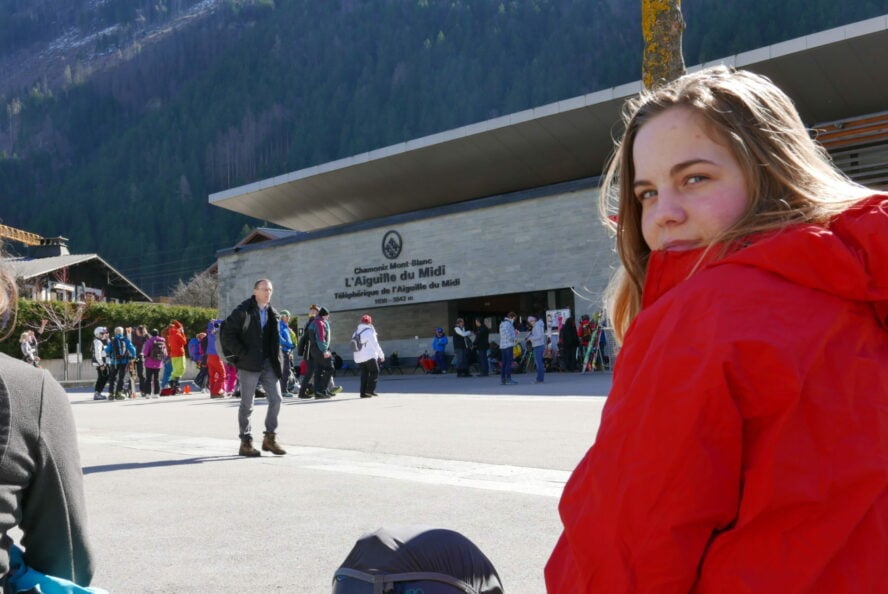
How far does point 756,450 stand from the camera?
1116mm

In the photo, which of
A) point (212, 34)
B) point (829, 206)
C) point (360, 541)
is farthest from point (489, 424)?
point (212, 34)

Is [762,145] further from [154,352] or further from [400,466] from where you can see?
[154,352]

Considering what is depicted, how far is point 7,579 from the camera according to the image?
6.15ft

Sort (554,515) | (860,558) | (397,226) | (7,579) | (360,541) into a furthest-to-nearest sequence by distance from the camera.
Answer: (397,226), (554,515), (360,541), (7,579), (860,558)

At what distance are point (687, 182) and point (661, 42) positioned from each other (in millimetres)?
5725

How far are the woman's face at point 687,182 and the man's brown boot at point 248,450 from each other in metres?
7.66

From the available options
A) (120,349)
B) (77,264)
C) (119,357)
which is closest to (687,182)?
(119,357)

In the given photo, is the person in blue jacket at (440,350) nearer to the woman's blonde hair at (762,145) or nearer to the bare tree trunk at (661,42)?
the bare tree trunk at (661,42)

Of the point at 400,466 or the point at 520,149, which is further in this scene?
the point at 520,149

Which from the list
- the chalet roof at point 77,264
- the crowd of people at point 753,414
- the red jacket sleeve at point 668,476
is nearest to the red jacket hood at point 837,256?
the crowd of people at point 753,414

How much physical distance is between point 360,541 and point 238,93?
450ft

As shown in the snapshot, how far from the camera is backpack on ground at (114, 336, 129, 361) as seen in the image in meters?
21.3

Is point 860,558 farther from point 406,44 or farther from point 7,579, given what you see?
point 406,44

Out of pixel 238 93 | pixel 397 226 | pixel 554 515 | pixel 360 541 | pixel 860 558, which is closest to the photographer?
pixel 860 558
